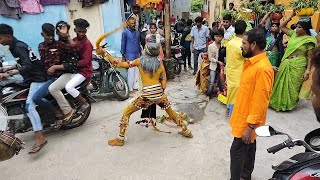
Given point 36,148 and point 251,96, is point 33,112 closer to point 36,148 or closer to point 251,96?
point 36,148

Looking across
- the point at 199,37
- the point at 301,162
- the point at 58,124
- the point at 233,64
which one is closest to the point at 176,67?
the point at 199,37

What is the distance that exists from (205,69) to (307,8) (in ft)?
7.21

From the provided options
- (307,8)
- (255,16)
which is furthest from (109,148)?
(255,16)

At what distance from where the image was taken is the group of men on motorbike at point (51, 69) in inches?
148

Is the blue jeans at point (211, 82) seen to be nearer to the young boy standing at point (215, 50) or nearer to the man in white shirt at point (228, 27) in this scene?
the young boy standing at point (215, 50)

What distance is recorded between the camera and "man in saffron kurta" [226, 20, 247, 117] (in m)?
3.83

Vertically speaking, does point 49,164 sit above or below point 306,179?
below

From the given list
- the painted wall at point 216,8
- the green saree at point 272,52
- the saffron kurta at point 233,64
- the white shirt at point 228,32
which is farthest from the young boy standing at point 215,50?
the painted wall at point 216,8

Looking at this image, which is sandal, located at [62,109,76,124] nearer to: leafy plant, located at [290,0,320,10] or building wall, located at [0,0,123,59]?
building wall, located at [0,0,123,59]

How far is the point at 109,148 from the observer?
4027 millimetres

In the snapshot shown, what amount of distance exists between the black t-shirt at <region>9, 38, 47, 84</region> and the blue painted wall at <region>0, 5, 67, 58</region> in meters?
4.07

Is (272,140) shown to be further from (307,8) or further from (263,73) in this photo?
(307,8)

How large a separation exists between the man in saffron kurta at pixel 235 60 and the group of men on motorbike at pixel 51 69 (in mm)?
2208

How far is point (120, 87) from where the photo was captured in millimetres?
6098
